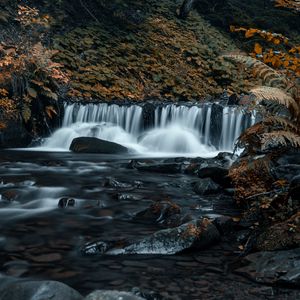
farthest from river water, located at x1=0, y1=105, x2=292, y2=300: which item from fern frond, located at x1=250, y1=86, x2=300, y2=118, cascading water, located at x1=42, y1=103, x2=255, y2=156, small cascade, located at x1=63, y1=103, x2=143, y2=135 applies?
small cascade, located at x1=63, y1=103, x2=143, y2=135

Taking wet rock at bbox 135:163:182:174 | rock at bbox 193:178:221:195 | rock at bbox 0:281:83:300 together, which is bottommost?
wet rock at bbox 135:163:182:174

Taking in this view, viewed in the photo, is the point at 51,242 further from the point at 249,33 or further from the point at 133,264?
the point at 249,33

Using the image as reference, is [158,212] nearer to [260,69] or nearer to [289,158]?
[289,158]

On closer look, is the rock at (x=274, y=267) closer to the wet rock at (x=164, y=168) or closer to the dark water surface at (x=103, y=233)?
the dark water surface at (x=103, y=233)

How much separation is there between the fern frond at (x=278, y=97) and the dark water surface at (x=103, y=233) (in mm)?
1662

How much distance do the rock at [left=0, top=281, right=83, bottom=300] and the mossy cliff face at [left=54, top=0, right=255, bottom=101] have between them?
13.9 metres

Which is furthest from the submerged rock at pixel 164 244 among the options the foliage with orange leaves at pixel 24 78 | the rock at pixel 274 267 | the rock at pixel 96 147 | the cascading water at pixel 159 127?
the cascading water at pixel 159 127

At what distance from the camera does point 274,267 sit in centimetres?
349

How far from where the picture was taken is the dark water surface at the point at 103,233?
343 cm

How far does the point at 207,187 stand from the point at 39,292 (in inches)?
176

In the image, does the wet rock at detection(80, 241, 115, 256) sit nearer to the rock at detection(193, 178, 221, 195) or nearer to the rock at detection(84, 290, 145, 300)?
the rock at detection(84, 290, 145, 300)

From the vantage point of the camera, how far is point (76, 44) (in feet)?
64.2

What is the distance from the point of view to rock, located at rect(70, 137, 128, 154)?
13.2 meters

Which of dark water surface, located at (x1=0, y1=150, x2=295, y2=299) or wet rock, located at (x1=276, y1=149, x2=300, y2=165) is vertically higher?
wet rock, located at (x1=276, y1=149, x2=300, y2=165)
